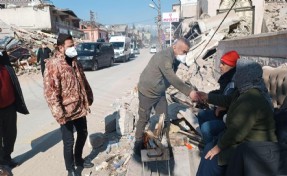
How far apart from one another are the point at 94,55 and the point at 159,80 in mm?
15740

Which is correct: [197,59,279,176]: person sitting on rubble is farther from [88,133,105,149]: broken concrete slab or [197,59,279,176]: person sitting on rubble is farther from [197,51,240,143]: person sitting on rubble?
[88,133,105,149]: broken concrete slab

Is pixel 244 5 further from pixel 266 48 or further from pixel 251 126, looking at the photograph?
pixel 251 126

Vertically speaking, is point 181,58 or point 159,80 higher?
point 181,58

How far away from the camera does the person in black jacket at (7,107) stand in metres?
4.37

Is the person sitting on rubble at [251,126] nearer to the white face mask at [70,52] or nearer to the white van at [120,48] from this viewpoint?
the white face mask at [70,52]

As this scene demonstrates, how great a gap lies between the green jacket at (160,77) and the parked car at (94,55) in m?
14.7

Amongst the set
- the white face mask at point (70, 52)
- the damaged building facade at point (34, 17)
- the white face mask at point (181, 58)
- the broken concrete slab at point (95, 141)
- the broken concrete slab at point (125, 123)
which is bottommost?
the broken concrete slab at point (95, 141)

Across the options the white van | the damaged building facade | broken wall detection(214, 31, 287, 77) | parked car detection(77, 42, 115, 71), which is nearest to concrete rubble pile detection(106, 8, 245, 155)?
broken wall detection(214, 31, 287, 77)

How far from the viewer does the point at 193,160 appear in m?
4.00

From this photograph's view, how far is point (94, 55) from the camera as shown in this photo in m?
19.4

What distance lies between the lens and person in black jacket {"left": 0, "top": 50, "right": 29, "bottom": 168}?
4367 millimetres

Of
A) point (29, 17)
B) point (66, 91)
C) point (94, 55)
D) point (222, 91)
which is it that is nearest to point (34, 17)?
point (29, 17)

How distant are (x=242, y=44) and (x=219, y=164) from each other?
5280 millimetres

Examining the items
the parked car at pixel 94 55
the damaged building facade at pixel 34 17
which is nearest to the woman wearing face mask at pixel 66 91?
the parked car at pixel 94 55
